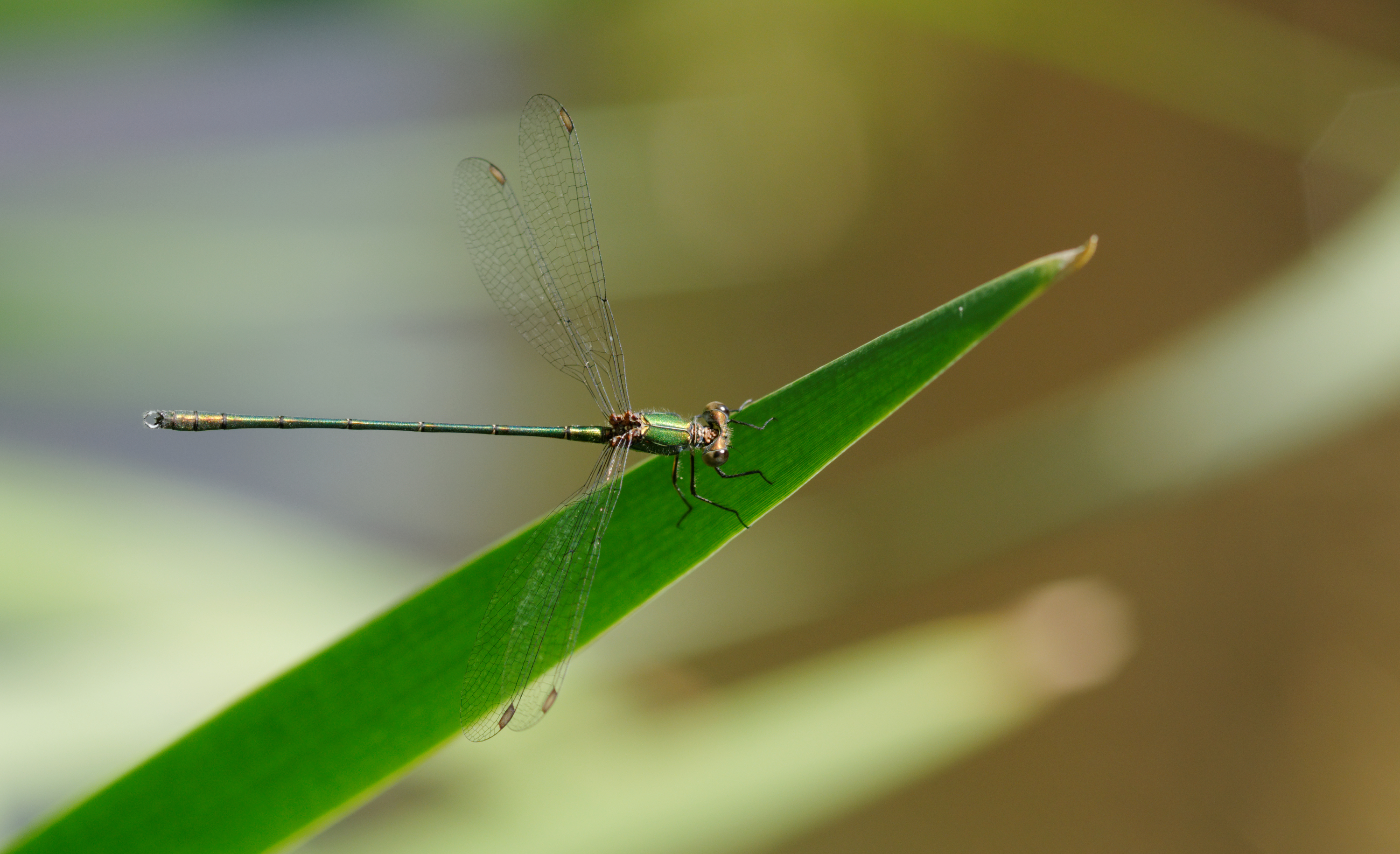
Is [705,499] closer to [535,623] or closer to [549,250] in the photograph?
[535,623]

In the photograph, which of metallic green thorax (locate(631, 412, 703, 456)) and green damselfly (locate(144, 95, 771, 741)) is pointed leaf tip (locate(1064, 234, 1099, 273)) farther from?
metallic green thorax (locate(631, 412, 703, 456))

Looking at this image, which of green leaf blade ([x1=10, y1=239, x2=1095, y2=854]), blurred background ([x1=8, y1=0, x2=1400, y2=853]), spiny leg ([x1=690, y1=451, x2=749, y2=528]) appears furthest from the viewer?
blurred background ([x1=8, y1=0, x2=1400, y2=853])

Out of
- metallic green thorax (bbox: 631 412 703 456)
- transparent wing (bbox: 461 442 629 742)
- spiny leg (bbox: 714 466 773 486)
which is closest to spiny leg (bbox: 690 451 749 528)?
spiny leg (bbox: 714 466 773 486)

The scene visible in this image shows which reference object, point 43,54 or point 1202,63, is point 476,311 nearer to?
point 43,54

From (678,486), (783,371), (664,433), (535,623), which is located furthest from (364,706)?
(783,371)

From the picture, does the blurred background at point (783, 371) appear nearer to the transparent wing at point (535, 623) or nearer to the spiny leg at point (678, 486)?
the transparent wing at point (535, 623)

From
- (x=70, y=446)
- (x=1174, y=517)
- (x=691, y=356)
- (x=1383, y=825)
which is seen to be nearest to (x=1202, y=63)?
(x=1174, y=517)
